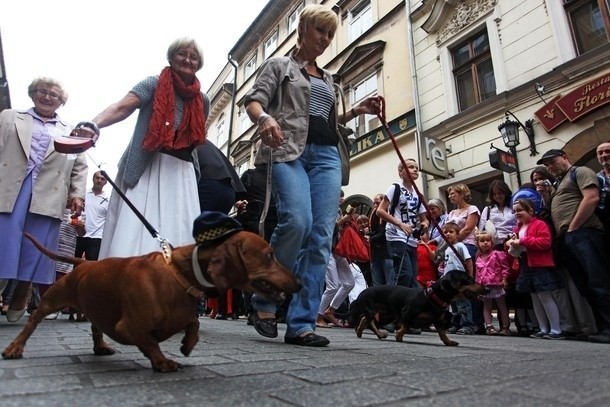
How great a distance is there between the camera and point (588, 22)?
8.35 m

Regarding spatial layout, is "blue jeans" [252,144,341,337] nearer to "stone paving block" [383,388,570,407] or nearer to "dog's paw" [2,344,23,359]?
"dog's paw" [2,344,23,359]

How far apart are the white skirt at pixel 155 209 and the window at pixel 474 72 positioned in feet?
29.2

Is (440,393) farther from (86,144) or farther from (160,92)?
(160,92)

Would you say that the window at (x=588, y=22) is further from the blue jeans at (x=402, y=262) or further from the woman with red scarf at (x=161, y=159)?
the woman with red scarf at (x=161, y=159)

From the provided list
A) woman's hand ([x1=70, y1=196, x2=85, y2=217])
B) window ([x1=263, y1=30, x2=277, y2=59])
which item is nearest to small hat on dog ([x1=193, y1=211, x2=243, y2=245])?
woman's hand ([x1=70, y1=196, x2=85, y2=217])

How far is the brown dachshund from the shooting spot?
163 centimetres

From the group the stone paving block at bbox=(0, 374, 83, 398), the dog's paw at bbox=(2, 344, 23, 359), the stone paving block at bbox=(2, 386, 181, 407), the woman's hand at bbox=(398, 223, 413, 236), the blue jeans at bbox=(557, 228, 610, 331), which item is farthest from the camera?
the woman's hand at bbox=(398, 223, 413, 236)

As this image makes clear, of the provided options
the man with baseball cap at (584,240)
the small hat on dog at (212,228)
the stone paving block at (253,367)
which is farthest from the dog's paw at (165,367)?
the man with baseball cap at (584,240)

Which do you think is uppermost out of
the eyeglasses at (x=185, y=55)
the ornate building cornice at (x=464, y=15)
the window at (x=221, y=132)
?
the window at (x=221, y=132)

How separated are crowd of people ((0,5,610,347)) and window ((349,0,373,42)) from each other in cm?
1012

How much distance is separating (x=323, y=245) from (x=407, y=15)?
438 inches

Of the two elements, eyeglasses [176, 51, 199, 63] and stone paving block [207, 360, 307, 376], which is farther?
eyeglasses [176, 51, 199, 63]

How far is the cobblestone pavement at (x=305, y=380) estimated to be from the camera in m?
1.19

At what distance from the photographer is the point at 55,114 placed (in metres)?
4.21
